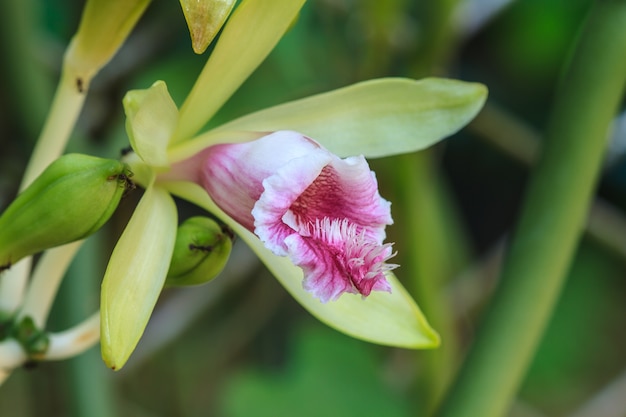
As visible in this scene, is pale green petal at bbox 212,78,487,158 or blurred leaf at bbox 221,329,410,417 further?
blurred leaf at bbox 221,329,410,417

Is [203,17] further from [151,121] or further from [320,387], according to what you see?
[320,387]

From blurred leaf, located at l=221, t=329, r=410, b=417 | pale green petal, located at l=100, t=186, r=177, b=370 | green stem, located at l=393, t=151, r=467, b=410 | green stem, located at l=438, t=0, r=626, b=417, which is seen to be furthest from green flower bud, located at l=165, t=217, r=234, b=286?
blurred leaf, located at l=221, t=329, r=410, b=417

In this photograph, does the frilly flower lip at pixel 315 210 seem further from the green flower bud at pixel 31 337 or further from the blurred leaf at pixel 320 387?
the blurred leaf at pixel 320 387

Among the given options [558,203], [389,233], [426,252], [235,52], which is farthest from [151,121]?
[389,233]

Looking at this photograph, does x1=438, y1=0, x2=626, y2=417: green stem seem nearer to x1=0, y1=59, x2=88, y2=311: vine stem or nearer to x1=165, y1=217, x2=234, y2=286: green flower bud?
x1=165, y1=217, x2=234, y2=286: green flower bud

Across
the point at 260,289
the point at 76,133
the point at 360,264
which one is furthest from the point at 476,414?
the point at 260,289

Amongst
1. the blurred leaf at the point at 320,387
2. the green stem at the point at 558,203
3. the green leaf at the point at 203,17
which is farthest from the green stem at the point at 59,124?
the blurred leaf at the point at 320,387
